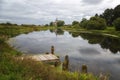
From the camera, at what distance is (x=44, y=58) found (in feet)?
69.2

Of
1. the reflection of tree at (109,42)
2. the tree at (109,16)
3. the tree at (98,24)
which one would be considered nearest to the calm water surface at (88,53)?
the reflection of tree at (109,42)

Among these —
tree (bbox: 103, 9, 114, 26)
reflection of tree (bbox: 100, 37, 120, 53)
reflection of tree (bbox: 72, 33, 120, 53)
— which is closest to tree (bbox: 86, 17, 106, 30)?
tree (bbox: 103, 9, 114, 26)

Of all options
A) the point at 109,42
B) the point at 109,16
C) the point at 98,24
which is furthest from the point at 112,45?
the point at 109,16

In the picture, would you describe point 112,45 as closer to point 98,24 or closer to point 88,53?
point 88,53

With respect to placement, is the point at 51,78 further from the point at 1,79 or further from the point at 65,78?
the point at 1,79

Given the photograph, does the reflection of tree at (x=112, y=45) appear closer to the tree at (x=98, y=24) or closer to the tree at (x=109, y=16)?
the tree at (x=98, y=24)

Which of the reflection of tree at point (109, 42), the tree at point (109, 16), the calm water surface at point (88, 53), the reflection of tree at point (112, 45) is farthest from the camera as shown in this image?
the tree at point (109, 16)

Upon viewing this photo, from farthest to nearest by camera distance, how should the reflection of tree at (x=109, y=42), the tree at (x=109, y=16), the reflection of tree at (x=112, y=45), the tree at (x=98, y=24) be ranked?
the tree at (x=109, y=16) < the tree at (x=98, y=24) < the reflection of tree at (x=109, y=42) < the reflection of tree at (x=112, y=45)

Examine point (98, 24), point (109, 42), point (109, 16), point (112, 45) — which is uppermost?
point (109, 16)

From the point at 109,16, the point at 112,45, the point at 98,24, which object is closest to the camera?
the point at 112,45

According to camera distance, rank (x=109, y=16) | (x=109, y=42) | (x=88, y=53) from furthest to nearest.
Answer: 1. (x=109, y=16)
2. (x=109, y=42)
3. (x=88, y=53)

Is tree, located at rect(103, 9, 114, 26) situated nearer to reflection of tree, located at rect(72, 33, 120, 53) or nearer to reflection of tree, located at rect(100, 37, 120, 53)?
reflection of tree, located at rect(72, 33, 120, 53)

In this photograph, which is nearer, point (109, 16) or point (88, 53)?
point (88, 53)

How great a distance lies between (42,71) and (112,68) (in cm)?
1758
